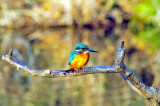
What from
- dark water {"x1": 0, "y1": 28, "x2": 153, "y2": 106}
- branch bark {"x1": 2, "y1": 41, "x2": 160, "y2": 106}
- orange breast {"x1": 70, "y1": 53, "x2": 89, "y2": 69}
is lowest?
branch bark {"x1": 2, "y1": 41, "x2": 160, "y2": 106}

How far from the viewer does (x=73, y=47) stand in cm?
1354

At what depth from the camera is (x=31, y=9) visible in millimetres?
22781

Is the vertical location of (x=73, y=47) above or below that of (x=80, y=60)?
above

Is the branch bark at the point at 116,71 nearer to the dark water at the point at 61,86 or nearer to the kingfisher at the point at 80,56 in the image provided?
the kingfisher at the point at 80,56

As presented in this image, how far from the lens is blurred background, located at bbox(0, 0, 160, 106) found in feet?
24.5

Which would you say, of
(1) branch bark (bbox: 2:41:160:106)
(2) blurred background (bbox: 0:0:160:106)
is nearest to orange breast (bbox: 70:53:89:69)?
(1) branch bark (bbox: 2:41:160:106)

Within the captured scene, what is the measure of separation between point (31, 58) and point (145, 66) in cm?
384

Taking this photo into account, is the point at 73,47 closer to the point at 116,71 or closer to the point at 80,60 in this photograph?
the point at 80,60

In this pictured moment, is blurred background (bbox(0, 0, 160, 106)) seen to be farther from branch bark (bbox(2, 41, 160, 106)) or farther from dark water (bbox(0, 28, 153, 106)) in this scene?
branch bark (bbox(2, 41, 160, 106))

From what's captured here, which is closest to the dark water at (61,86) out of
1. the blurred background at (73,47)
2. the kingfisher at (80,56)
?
the blurred background at (73,47)

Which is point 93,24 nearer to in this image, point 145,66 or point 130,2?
point 130,2

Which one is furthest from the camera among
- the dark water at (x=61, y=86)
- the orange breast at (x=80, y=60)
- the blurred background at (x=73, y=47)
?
the blurred background at (x=73, y=47)

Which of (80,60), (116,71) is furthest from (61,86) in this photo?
(116,71)

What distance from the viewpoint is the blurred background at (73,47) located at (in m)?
7.46
